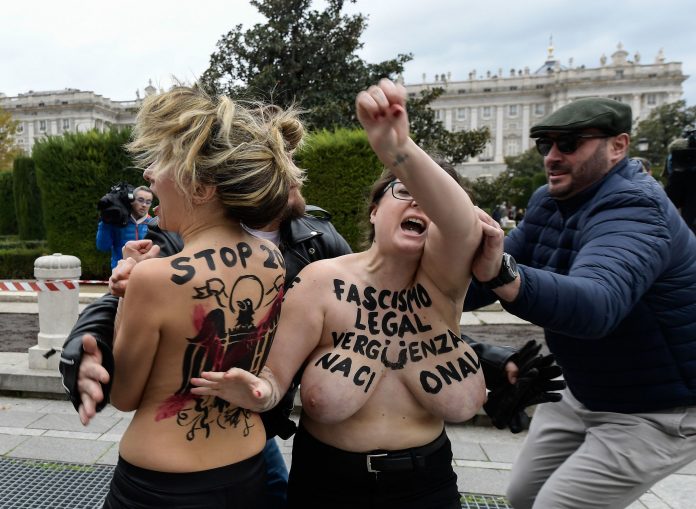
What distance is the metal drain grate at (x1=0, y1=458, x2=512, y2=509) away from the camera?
3293 mm

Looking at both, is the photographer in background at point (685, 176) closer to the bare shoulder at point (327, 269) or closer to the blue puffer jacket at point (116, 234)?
the bare shoulder at point (327, 269)

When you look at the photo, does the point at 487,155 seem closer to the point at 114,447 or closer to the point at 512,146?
the point at 512,146

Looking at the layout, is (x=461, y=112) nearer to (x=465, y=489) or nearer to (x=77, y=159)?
(x=77, y=159)

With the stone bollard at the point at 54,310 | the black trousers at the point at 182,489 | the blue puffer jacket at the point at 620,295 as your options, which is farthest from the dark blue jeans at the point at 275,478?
the stone bollard at the point at 54,310

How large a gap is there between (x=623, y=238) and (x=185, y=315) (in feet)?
4.43

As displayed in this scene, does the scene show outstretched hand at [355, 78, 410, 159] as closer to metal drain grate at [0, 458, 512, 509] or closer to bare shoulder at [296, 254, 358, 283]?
bare shoulder at [296, 254, 358, 283]

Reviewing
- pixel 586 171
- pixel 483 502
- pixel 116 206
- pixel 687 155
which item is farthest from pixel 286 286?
pixel 116 206

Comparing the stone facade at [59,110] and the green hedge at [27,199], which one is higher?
the stone facade at [59,110]

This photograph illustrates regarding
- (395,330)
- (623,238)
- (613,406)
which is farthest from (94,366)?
(613,406)

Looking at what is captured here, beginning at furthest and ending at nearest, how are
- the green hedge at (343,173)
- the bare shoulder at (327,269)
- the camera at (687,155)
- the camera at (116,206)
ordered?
1. the green hedge at (343,173)
2. the camera at (116,206)
3. the camera at (687,155)
4. the bare shoulder at (327,269)

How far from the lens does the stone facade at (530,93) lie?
8312cm

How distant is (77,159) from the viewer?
38.7 feet

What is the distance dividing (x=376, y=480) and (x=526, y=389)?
63 cm

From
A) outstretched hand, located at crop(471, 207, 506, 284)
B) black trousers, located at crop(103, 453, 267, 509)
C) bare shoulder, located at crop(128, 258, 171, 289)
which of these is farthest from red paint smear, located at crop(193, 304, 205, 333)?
outstretched hand, located at crop(471, 207, 506, 284)
